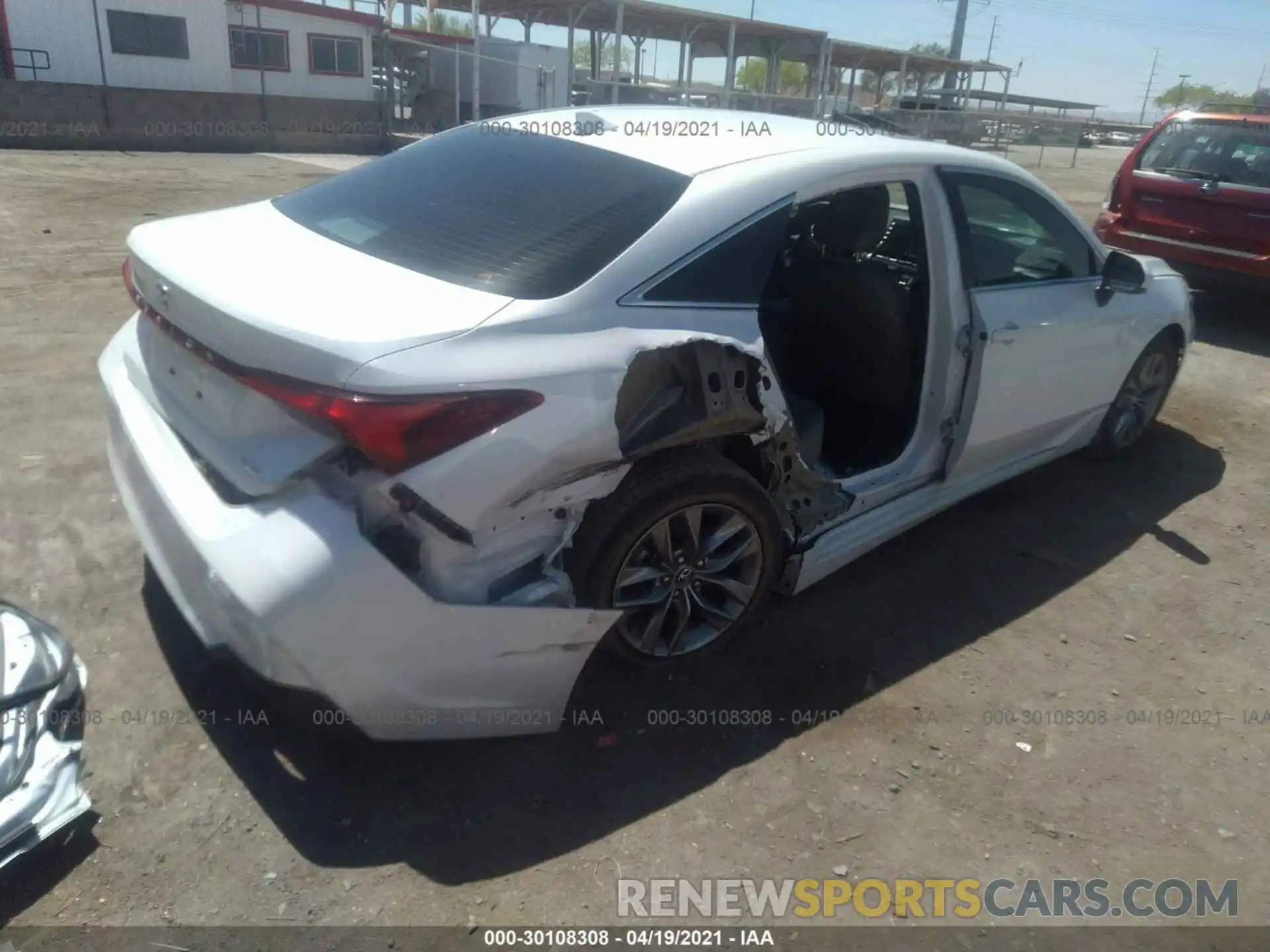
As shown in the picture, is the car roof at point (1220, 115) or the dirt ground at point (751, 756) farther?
the car roof at point (1220, 115)

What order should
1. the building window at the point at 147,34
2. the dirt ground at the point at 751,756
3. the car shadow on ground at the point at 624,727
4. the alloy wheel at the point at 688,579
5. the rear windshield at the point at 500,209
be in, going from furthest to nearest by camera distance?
the building window at the point at 147,34, the alloy wheel at the point at 688,579, the rear windshield at the point at 500,209, the car shadow on ground at the point at 624,727, the dirt ground at the point at 751,756

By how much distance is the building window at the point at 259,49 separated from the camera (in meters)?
23.6

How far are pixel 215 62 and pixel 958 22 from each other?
1626 inches

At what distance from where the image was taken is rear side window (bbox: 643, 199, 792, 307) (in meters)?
2.63

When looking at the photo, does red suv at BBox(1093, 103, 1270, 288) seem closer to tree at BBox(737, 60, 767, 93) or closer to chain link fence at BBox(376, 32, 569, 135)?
chain link fence at BBox(376, 32, 569, 135)

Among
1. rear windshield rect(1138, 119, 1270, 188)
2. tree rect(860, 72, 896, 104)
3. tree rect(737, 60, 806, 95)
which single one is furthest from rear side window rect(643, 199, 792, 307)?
tree rect(737, 60, 806, 95)

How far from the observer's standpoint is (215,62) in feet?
76.3

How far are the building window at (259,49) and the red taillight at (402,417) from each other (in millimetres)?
24443

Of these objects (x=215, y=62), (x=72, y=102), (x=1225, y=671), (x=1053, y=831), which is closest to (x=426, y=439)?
(x=1053, y=831)

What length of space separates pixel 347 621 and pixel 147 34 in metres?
25.3

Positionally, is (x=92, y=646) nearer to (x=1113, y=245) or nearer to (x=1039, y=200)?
(x=1039, y=200)

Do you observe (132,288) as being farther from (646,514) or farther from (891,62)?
(891,62)

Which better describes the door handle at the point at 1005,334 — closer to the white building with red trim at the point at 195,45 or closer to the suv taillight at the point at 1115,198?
the suv taillight at the point at 1115,198

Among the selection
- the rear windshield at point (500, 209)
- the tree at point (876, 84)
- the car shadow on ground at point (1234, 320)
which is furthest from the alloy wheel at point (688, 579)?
the tree at point (876, 84)
